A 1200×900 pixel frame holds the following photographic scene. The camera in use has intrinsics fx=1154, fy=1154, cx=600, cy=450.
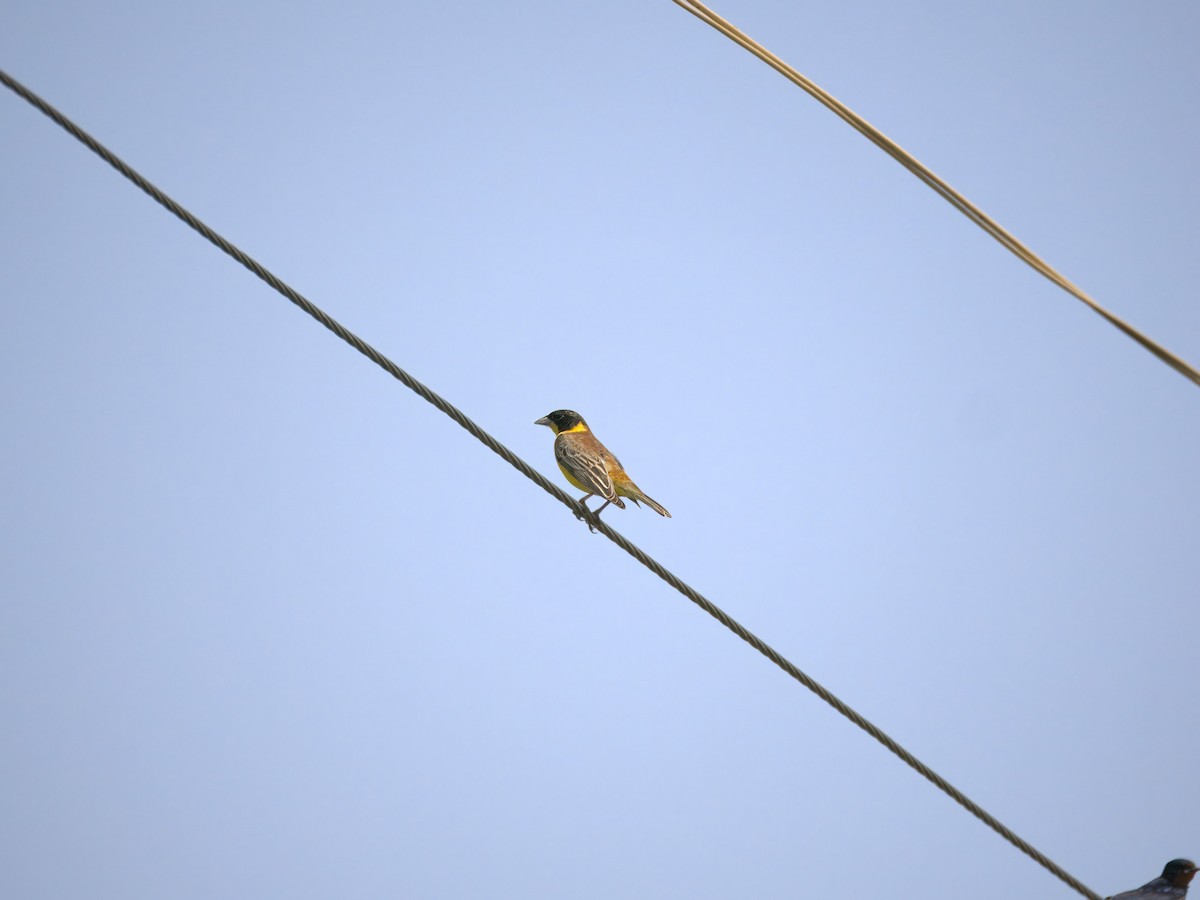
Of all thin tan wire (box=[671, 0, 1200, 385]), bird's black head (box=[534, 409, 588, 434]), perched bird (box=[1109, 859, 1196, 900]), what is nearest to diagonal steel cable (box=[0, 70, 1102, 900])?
perched bird (box=[1109, 859, 1196, 900])

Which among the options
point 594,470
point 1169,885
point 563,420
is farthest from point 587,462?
point 1169,885

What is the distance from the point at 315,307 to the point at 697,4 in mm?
2049

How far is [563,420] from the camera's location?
1170 cm

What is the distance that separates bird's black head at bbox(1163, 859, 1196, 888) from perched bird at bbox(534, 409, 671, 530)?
160 inches

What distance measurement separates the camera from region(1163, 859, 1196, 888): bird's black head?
592 cm

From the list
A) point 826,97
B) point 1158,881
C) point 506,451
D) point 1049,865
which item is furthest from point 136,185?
point 1158,881

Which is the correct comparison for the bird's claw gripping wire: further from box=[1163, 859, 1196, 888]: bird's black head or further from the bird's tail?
box=[1163, 859, 1196, 888]: bird's black head

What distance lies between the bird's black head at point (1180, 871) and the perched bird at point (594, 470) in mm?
4061

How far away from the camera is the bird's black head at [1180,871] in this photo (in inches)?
233

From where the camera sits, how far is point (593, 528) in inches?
305

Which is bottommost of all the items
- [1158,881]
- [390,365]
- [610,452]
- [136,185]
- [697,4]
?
[136,185]

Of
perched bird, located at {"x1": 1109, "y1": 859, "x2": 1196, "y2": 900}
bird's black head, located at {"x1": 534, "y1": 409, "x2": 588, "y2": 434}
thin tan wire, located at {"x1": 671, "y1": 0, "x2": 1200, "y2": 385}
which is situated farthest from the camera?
bird's black head, located at {"x1": 534, "y1": 409, "x2": 588, "y2": 434}

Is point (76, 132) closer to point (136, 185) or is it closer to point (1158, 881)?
point (136, 185)

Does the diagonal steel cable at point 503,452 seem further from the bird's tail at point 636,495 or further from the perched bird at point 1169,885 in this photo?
the bird's tail at point 636,495
